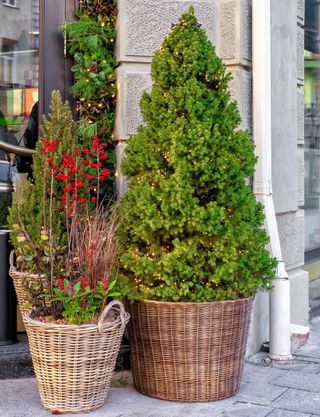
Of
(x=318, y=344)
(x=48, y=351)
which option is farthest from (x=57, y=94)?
(x=318, y=344)

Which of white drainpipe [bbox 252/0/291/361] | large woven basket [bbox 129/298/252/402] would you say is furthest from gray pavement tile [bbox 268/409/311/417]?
white drainpipe [bbox 252/0/291/361]

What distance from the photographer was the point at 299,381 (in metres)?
5.39

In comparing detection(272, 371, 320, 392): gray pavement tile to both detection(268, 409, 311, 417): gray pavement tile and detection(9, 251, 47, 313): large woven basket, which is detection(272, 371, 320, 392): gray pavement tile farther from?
detection(9, 251, 47, 313): large woven basket

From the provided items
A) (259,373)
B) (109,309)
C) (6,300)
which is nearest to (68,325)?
(109,309)

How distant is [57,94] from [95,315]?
1.55 meters

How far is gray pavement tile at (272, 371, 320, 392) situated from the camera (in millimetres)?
5238

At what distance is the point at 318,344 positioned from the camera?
21.6ft

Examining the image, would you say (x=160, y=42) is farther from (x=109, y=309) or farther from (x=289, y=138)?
(x=109, y=309)

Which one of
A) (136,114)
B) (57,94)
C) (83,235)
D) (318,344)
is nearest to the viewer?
(83,235)

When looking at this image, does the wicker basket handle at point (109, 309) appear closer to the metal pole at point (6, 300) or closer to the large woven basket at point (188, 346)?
the large woven basket at point (188, 346)

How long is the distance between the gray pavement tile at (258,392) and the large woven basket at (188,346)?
10 centimetres

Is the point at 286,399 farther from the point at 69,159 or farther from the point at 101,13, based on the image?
the point at 101,13

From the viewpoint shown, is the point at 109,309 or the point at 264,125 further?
the point at 264,125

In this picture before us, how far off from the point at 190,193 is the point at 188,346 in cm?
87
